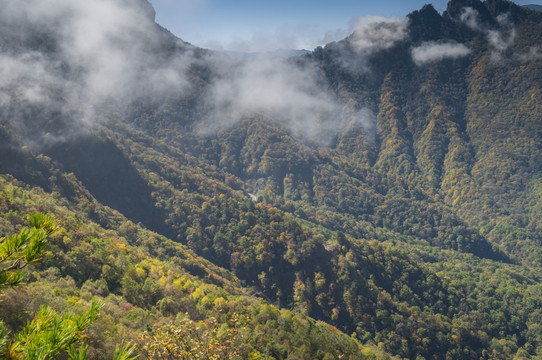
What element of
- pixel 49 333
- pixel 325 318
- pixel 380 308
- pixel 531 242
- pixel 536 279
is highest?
pixel 49 333

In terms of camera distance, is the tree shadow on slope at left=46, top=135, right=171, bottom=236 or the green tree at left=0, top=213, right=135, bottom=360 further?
the tree shadow on slope at left=46, top=135, right=171, bottom=236

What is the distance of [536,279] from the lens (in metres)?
163

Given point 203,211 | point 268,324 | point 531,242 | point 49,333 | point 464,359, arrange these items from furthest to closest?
1. point 531,242
2. point 203,211
3. point 464,359
4. point 268,324
5. point 49,333

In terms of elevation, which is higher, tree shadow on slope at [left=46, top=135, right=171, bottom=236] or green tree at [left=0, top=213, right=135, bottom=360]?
green tree at [left=0, top=213, right=135, bottom=360]

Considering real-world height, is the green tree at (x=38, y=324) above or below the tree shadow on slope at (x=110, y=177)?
above

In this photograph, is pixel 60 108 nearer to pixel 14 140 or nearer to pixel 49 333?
pixel 14 140

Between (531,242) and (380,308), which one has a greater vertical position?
(531,242)

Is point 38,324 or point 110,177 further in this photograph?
point 110,177

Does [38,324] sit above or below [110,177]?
above

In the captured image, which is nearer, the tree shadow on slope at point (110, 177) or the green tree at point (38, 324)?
the green tree at point (38, 324)

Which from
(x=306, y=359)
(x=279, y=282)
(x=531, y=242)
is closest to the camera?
(x=306, y=359)

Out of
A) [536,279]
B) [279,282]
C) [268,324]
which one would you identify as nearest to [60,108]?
[279,282]

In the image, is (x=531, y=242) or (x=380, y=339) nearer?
(x=380, y=339)

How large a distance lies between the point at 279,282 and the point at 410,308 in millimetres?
45991
